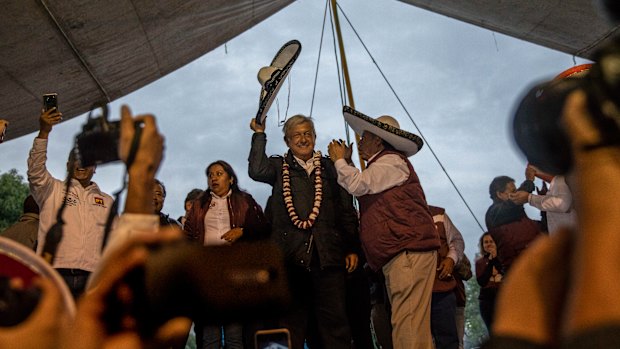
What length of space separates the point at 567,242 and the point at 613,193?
Answer: 69 millimetres

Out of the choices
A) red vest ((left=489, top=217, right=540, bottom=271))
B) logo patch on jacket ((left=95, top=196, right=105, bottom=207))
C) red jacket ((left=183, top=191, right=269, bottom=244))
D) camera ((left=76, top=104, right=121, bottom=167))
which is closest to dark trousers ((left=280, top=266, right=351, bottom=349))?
red jacket ((left=183, top=191, right=269, bottom=244))

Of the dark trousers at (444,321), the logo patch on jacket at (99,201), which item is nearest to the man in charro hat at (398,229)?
the dark trousers at (444,321)

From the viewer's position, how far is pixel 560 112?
572 millimetres

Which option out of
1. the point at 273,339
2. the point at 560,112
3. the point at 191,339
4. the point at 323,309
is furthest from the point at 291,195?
the point at 191,339

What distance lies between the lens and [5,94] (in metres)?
5.43

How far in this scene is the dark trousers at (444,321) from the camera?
3.24 meters


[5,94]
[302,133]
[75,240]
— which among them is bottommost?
[75,240]

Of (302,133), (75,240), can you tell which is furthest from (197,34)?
(75,240)

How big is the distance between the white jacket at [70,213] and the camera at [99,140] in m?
1.92

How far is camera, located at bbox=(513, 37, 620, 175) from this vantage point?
0.49 metres

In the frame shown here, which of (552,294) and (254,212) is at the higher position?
(254,212)

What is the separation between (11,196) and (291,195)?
14590 mm

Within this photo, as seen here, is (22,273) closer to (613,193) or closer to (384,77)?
(613,193)

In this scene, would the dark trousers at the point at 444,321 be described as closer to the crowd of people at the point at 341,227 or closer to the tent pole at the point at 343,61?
the crowd of people at the point at 341,227
